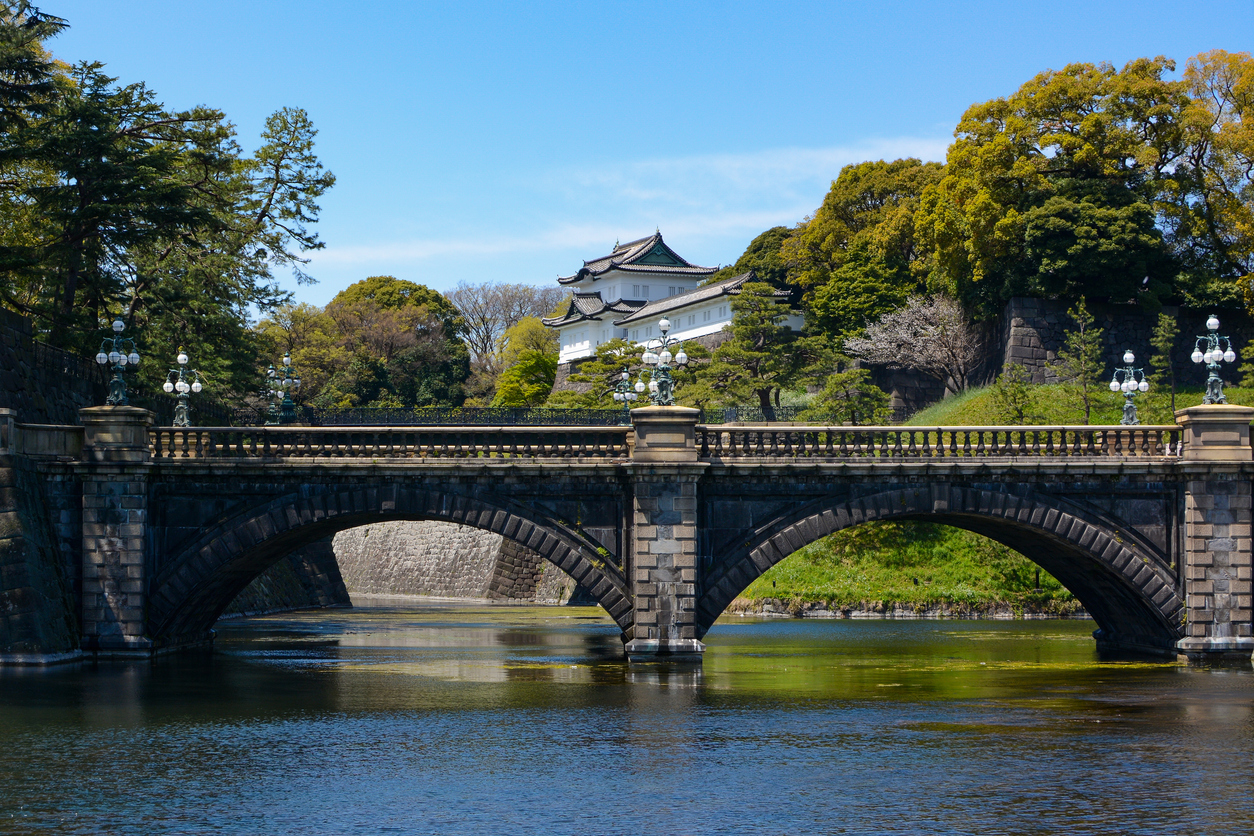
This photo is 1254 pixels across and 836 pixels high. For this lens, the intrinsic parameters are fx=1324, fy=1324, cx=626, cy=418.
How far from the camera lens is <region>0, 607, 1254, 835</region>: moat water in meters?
18.5

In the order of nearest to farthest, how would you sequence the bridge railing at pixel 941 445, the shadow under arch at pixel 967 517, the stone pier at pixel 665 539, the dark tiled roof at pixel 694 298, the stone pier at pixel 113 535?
the stone pier at pixel 665 539
the stone pier at pixel 113 535
the shadow under arch at pixel 967 517
the bridge railing at pixel 941 445
the dark tiled roof at pixel 694 298

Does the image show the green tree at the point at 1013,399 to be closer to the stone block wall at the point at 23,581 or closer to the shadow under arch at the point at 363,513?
the shadow under arch at the point at 363,513

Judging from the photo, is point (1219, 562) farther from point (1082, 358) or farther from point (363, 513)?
point (1082, 358)

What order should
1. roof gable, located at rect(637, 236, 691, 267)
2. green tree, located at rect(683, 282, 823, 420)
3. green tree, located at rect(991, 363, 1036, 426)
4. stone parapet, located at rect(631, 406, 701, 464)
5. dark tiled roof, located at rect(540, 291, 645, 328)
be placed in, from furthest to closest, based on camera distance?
1. roof gable, located at rect(637, 236, 691, 267)
2. dark tiled roof, located at rect(540, 291, 645, 328)
3. green tree, located at rect(683, 282, 823, 420)
4. green tree, located at rect(991, 363, 1036, 426)
5. stone parapet, located at rect(631, 406, 701, 464)

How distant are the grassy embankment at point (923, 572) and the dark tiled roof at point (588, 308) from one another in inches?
2085

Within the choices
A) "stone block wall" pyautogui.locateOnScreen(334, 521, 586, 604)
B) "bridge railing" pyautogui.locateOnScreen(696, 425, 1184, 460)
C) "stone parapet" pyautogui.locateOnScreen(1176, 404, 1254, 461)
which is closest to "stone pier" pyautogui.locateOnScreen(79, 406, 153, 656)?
"bridge railing" pyautogui.locateOnScreen(696, 425, 1184, 460)

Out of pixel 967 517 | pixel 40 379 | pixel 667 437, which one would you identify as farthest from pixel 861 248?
pixel 40 379

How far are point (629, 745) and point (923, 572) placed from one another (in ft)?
118

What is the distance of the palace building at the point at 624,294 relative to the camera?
10862 cm

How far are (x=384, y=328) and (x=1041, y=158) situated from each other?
180 feet

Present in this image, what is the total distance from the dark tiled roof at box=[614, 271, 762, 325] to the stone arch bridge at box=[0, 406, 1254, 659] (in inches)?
2036

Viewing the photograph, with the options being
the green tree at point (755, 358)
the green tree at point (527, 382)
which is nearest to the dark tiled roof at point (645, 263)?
the green tree at point (527, 382)

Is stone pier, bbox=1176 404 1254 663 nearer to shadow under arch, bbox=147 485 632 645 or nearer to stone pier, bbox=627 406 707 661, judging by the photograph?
stone pier, bbox=627 406 707 661

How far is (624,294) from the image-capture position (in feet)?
382
